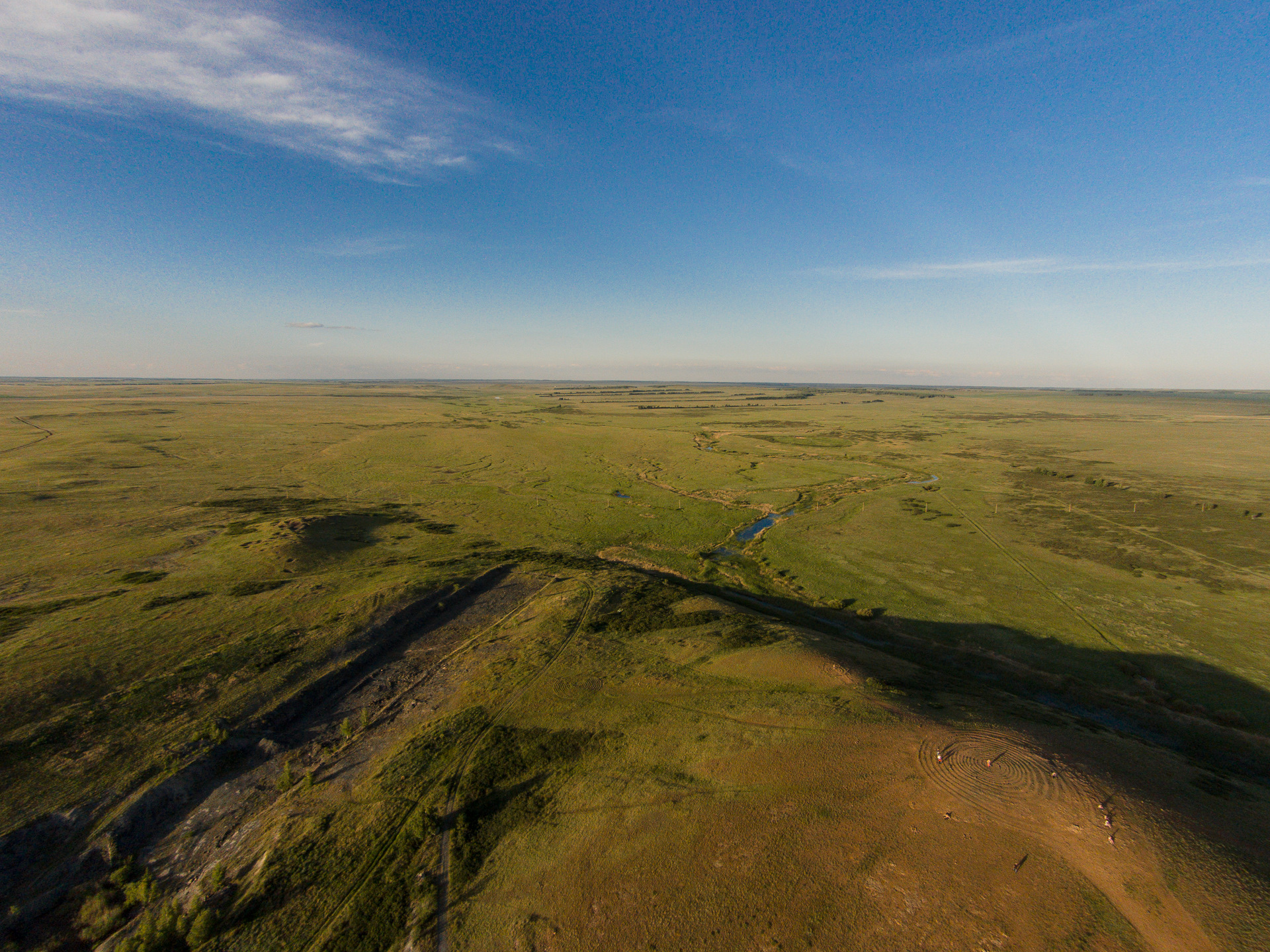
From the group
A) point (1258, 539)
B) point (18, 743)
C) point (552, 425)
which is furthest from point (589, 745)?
point (552, 425)

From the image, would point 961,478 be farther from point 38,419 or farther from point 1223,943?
point 38,419

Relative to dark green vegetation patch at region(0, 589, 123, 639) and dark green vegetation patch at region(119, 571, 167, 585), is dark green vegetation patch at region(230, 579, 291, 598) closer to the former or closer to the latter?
dark green vegetation patch at region(119, 571, 167, 585)

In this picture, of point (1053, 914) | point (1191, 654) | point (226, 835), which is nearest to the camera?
point (1053, 914)

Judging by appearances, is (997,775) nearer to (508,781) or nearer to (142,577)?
(508,781)

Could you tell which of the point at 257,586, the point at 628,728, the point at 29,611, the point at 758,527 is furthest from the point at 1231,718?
the point at 29,611

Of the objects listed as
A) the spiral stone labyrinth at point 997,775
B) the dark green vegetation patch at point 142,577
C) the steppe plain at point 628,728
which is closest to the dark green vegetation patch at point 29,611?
the steppe plain at point 628,728
